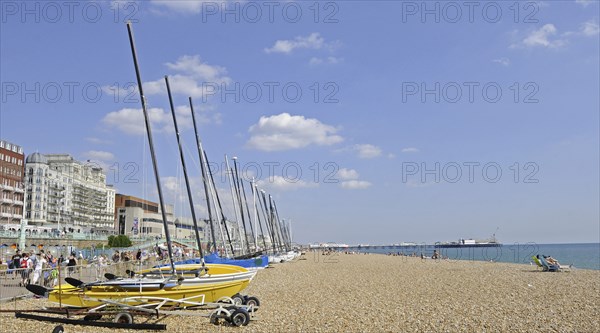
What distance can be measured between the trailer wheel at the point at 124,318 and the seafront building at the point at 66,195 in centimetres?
11248

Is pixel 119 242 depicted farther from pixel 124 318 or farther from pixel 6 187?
pixel 124 318

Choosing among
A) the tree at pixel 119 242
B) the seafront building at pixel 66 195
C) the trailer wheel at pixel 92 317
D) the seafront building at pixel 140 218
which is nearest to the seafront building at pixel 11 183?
the seafront building at pixel 66 195

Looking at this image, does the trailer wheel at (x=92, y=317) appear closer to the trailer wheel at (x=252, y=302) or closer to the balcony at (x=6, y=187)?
the trailer wheel at (x=252, y=302)

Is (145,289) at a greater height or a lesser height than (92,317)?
greater

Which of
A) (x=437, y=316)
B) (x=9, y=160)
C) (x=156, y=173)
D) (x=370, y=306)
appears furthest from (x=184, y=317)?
(x=9, y=160)

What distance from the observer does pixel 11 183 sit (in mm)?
114500

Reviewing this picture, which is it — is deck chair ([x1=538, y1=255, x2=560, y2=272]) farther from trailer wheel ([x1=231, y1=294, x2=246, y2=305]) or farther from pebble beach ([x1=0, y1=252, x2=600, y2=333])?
trailer wheel ([x1=231, y1=294, x2=246, y2=305])

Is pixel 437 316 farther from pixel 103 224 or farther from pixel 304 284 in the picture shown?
pixel 103 224

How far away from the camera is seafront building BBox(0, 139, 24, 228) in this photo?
4385 inches

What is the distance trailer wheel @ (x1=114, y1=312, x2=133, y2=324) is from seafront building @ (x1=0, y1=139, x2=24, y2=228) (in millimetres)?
108491

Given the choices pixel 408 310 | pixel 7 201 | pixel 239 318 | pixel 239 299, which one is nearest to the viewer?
pixel 239 318

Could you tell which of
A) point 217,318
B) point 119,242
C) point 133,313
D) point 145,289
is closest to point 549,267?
point 217,318

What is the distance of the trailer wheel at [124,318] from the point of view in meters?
14.3

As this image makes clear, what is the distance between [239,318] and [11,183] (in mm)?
117812
